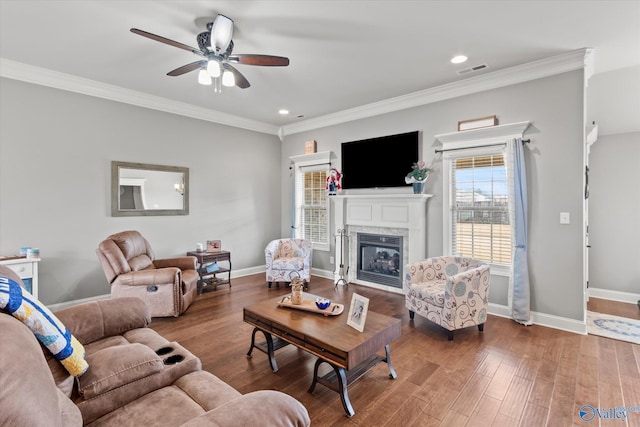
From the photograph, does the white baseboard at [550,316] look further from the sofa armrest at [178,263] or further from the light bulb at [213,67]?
the light bulb at [213,67]

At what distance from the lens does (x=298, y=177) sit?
638 cm

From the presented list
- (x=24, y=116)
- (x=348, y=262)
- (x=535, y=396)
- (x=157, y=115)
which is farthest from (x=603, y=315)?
(x=24, y=116)

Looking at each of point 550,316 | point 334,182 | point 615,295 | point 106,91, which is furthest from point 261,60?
point 615,295

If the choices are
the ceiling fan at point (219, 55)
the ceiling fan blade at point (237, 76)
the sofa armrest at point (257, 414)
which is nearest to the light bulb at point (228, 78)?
the ceiling fan at point (219, 55)

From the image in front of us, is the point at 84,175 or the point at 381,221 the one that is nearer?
the point at 84,175

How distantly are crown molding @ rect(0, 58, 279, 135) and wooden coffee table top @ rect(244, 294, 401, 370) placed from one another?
374cm

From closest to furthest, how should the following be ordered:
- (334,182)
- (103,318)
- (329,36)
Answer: (103,318), (329,36), (334,182)

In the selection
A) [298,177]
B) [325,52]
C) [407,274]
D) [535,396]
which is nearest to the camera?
[535,396]

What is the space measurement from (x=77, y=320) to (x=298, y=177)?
4736mm

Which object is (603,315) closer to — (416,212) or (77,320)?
(416,212)

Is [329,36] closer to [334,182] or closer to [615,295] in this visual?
[334,182]

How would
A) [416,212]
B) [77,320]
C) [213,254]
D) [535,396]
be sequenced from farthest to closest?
[213,254] < [416,212] < [535,396] < [77,320]

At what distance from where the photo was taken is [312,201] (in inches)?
247

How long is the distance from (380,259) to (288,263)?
152 centimetres
